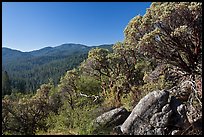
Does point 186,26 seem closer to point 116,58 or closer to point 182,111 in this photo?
point 182,111

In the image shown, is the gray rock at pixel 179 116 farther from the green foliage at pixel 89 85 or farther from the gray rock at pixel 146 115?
the green foliage at pixel 89 85

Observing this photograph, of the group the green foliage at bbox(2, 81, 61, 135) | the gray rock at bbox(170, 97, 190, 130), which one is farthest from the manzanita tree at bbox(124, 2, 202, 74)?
the green foliage at bbox(2, 81, 61, 135)

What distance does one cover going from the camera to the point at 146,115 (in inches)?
332

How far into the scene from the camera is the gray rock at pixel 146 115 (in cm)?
823

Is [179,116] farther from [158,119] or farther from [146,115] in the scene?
[146,115]

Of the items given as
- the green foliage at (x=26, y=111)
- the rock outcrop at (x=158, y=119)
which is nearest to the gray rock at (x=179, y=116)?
the rock outcrop at (x=158, y=119)

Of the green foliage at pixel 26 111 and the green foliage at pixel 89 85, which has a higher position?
the green foliage at pixel 89 85

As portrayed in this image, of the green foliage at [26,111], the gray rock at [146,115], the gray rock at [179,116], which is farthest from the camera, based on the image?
the green foliage at [26,111]

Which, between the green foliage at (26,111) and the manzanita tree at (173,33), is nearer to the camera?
the manzanita tree at (173,33)

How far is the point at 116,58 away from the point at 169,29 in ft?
23.8

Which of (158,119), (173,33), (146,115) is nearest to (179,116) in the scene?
(158,119)

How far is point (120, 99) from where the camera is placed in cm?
1418

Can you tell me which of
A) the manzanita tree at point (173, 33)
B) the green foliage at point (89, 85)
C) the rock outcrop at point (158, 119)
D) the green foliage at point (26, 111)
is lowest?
the green foliage at point (26, 111)

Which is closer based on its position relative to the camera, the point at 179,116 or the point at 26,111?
the point at 179,116
